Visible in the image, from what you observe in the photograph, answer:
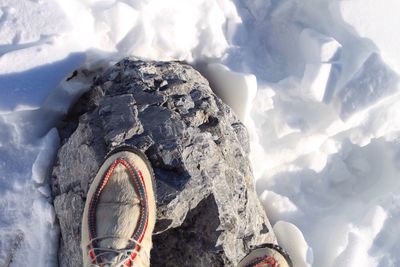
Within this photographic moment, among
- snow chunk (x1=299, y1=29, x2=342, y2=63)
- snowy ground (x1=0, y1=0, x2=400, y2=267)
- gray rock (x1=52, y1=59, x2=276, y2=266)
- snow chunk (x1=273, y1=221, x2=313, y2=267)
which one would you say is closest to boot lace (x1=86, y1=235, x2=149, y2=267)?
gray rock (x1=52, y1=59, x2=276, y2=266)

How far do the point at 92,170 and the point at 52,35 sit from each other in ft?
2.03

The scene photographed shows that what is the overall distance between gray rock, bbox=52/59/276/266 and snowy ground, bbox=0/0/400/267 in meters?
0.15

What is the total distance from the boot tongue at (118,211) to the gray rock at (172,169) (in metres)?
0.09

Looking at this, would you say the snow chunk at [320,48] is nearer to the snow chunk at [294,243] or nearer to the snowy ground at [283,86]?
the snowy ground at [283,86]

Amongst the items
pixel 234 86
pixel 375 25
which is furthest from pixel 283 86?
pixel 375 25

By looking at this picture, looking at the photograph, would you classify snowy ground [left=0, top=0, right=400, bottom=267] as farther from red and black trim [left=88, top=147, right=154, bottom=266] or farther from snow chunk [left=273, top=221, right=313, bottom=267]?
red and black trim [left=88, top=147, right=154, bottom=266]

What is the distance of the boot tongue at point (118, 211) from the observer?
1631 millimetres

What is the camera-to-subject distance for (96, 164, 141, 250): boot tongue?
64.2 inches

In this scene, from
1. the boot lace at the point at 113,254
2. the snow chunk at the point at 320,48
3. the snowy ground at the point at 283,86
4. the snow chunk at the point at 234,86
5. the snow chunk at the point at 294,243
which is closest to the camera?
the boot lace at the point at 113,254

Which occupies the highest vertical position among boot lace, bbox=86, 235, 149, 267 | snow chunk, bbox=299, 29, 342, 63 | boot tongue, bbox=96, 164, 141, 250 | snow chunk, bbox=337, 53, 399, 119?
snow chunk, bbox=299, 29, 342, 63

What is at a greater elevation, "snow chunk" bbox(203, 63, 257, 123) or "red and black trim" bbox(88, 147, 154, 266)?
"snow chunk" bbox(203, 63, 257, 123)

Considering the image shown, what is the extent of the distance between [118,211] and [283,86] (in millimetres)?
1186

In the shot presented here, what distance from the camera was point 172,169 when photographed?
1.74 metres

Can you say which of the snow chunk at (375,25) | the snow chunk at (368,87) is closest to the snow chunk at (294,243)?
the snow chunk at (368,87)
